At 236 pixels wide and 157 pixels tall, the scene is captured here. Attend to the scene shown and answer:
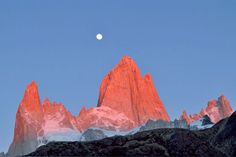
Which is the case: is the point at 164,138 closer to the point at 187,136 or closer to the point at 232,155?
the point at 187,136

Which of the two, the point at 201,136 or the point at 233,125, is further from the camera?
the point at 201,136

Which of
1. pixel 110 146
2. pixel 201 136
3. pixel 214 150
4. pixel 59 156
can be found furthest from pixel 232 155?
pixel 59 156

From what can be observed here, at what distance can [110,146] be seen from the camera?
15.0 meters

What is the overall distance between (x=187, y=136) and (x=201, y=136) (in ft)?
2.39

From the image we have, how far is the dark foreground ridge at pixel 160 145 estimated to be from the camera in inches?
569

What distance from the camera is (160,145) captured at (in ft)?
49.6

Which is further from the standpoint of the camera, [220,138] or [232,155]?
[220,138]

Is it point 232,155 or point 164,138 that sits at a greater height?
point 164,138

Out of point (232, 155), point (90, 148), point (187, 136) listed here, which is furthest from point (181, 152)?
point (90, 148)

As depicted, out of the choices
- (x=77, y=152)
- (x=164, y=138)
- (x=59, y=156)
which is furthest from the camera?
(x=164, y=138)

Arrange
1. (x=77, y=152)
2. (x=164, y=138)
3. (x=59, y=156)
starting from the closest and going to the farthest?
(x=59, y=156), (x=77, y=152), (x=164, y=138)

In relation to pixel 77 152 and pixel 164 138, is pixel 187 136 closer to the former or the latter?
pixel 164 138

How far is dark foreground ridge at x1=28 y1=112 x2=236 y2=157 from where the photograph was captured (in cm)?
1445

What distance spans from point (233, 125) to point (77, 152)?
481cm
